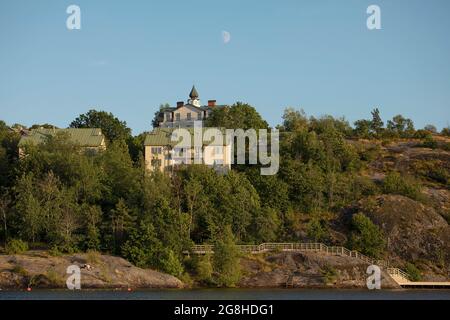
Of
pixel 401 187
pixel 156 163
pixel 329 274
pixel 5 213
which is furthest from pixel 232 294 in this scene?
pixel 156 163

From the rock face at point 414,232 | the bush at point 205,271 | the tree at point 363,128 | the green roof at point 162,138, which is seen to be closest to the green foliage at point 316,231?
the rock face at point 414,232

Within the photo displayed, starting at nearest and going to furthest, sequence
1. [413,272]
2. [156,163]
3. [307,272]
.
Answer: [307,272]
[413,272]
[156,163]

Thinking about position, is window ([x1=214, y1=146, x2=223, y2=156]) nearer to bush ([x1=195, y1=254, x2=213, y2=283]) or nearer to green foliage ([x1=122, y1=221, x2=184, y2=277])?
green foliage ([x1=122, y1=221, x2=184, y2=277])

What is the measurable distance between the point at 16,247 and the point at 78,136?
28.1 m

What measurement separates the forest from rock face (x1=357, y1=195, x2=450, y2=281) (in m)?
2.12

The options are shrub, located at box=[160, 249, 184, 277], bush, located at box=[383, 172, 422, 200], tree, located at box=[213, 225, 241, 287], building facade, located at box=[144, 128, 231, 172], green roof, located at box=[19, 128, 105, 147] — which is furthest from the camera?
green roof, located at box=[19, 128, 105, 147]

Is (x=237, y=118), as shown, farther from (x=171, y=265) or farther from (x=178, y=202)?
(x=171, y=265)

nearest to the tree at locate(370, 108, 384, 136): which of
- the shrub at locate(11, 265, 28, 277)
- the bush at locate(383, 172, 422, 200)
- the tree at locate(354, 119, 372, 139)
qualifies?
the tree at locate(354, 119, 372, 139)

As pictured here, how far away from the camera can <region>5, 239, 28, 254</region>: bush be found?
77.3 metres

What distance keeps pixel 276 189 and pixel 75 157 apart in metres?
22.8

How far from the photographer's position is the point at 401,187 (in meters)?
93.6

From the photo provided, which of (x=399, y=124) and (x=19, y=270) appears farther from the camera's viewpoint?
(x=399, y=124)

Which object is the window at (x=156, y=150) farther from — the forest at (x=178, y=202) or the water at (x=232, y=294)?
the water at (x=232, y=294)

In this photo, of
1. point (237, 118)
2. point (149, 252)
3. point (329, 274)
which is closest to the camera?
point (329, 274)
